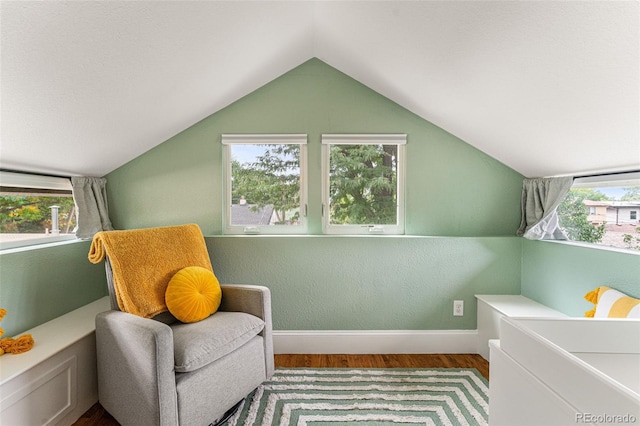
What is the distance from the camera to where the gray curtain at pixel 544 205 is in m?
2.20

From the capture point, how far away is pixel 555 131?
5.84 feet

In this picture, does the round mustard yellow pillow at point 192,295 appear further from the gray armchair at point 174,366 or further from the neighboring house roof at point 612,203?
the neighboring house roof at point 612,203

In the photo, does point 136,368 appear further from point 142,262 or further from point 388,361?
point 388,361

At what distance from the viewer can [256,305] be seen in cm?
199

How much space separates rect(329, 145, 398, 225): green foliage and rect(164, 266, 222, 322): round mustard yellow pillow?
1.14 m

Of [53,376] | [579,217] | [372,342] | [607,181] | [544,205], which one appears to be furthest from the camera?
[372,342]

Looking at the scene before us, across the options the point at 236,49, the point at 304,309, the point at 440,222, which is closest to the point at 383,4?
the point at 236,49

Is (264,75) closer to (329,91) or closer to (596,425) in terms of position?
(329,91)

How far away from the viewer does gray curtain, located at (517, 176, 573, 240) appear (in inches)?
86.6

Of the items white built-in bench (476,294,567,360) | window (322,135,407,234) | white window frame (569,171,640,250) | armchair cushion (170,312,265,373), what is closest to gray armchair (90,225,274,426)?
armchair cushion (170,312,265,373)

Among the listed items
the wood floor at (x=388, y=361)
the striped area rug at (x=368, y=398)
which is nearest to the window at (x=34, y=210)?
the striped area rug at (x=368, y=398)

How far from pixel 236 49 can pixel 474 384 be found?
269 cm

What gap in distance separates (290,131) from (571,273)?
231 cm

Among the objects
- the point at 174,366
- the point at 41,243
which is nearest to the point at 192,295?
the point at 174,366
